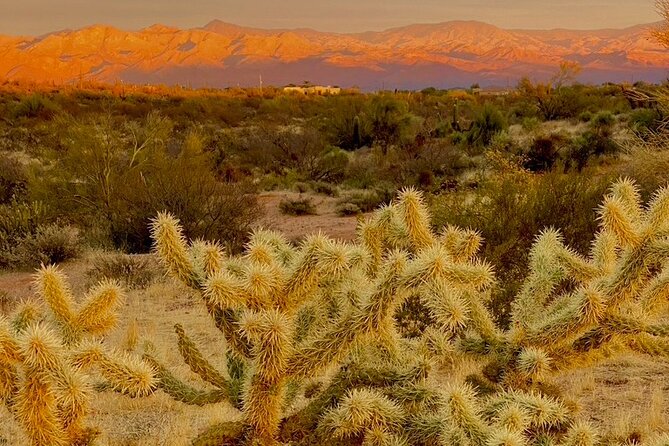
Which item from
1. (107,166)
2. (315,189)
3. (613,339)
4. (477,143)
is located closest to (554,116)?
(477,143)

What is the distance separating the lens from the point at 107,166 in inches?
511

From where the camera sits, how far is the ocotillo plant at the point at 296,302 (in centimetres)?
305

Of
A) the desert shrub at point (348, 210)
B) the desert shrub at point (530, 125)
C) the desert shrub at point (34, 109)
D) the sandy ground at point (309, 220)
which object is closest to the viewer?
the sandy ground at point (309, 220)

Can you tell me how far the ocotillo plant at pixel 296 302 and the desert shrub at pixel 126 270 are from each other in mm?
5912

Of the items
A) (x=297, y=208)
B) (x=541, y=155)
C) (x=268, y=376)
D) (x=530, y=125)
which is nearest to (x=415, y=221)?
(x=268, y=376)

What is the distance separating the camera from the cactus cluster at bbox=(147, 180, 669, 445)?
306cm

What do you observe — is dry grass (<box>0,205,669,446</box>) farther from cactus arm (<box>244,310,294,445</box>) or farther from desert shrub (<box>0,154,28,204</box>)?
desert shrub (<box>0,154,28,204</box>)

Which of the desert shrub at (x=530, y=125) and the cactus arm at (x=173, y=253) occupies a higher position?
the cactus arm at (x=173, y=253)

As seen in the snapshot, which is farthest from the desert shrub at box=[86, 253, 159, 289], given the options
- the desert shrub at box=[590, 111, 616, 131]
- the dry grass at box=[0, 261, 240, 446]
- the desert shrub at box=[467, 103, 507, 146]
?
the desert shrub at box=[590, 111, 616, 131]

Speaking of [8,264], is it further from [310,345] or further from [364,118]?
[364,118]

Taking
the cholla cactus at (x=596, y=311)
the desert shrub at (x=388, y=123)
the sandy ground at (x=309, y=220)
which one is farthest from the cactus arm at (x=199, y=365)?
the desert shrub at (x=388, y=123)

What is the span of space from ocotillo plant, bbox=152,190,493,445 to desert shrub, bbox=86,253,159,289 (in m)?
5.91

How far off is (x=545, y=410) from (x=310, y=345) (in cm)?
101

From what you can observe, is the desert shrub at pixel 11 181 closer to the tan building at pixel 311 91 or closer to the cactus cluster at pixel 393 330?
the cactus cluster at pixel 393 330
